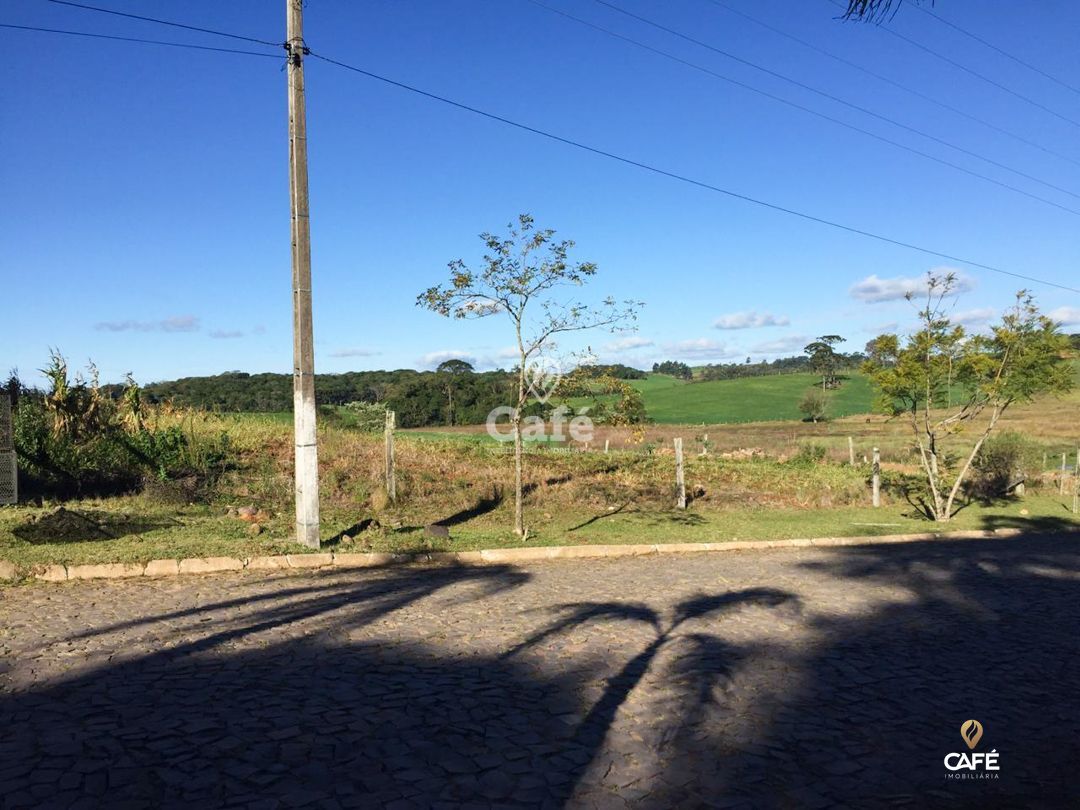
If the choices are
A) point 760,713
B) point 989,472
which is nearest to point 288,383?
point 989,472

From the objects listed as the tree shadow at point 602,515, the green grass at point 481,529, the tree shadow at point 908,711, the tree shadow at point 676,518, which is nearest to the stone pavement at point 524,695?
the tree shadow at point 908,711

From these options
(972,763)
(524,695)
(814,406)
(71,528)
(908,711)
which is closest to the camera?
(972,763)

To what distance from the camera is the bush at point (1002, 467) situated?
26453 mm

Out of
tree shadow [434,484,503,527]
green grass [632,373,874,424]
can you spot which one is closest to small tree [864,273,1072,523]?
tree shadow [434,484,503,527]

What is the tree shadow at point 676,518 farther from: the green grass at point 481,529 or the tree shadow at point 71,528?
the tree shadow at point 71,528

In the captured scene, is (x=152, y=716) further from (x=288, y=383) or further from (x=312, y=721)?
(x=288, y=383)

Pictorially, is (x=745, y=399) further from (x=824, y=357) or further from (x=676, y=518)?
(x=676, y=518)

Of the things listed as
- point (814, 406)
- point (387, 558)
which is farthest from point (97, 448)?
point (814, 406)

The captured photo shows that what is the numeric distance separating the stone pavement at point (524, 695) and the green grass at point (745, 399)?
2143 inches

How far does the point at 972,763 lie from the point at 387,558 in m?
8.03

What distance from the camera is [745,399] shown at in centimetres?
8475

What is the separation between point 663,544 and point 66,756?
10.5m

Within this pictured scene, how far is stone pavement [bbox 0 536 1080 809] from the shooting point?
4.06m

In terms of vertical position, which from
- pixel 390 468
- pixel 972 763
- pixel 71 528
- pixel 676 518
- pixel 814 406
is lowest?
pixel 676 518
